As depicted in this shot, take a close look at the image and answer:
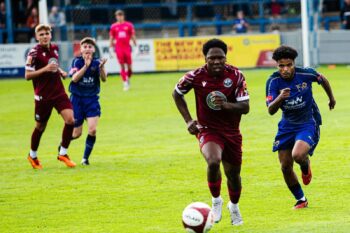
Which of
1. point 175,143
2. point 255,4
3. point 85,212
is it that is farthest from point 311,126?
point 255,4

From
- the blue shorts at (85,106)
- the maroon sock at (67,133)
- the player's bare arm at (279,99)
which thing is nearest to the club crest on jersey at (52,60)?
the blue shorts at (85,106)

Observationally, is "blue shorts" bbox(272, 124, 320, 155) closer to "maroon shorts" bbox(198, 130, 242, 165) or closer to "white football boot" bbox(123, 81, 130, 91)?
"maroon shorts" bbox(198, 130, 242, 165)

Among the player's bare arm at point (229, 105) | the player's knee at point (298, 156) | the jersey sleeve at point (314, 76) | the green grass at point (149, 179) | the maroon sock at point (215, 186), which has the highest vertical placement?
the jersey sleeve at point (314, 76)

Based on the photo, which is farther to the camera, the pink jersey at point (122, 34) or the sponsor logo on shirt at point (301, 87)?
the pink jersey at point (122, 34)

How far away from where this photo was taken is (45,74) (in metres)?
16.6

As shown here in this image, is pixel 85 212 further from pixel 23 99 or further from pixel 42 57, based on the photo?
pixel 23 99

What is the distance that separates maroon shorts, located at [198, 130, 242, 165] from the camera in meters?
11.0

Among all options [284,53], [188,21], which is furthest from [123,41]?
[284,53]

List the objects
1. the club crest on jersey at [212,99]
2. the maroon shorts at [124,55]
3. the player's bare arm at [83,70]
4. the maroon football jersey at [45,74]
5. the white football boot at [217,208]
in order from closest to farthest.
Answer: the club crest on jersey at [212,99] < the white football boot at [217,208] < the maroon football jersey at [45,74] < the player's bare arm at [83,70] < the maroon shorts at [124,55]

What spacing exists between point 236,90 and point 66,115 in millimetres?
6303

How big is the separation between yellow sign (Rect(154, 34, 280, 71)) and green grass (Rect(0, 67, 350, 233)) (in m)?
9.19

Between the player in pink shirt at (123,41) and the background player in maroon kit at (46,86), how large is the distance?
13896mm

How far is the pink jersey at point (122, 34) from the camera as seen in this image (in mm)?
31625

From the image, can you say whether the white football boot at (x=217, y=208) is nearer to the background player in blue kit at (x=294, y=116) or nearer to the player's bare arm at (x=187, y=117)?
the player's bare arm at (x=187, y=117)
